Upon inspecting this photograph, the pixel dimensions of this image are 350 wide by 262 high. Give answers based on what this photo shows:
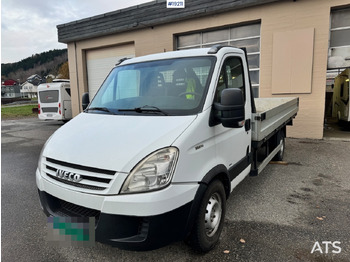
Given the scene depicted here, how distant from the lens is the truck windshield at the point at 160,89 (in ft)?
8.68

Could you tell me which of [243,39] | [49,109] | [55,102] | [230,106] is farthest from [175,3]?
[49,109]

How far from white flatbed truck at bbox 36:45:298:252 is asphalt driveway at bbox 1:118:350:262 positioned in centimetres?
51

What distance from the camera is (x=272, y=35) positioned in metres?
8.76

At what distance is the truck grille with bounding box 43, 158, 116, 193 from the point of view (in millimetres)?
2027

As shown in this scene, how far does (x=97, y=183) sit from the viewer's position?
2.05 metres

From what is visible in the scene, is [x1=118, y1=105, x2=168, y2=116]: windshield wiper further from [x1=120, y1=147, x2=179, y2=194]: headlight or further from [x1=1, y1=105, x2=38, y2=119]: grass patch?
[x1=1, y1=105, x2=38, y2=119]: grass patch

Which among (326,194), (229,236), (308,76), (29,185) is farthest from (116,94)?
(308,76)

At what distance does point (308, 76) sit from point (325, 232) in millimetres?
6607

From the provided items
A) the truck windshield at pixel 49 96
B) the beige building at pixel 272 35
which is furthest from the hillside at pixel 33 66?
the beige building at pixel 272 35

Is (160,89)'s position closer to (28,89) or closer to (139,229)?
(139,229)

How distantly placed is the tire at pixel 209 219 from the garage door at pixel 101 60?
11.0m

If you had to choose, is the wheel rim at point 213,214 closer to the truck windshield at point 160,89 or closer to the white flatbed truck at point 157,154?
the white flatbed truck at point 157,154

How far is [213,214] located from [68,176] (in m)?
1.47

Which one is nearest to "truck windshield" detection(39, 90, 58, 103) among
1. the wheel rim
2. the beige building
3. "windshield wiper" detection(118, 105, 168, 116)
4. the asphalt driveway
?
the beige building
